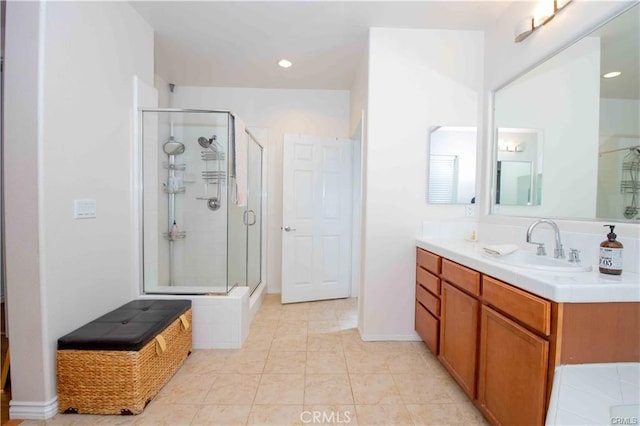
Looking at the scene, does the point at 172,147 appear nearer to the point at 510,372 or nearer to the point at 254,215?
the point at 254,215

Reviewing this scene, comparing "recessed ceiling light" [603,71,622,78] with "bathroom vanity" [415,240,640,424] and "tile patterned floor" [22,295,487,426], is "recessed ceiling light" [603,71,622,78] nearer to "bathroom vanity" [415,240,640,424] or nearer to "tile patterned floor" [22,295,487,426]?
"bathroom vanity" [415,240,640,424]

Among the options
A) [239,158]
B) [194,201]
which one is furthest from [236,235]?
[239,158]

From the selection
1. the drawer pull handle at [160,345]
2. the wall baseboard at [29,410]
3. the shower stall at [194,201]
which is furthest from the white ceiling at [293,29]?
the wall baseboard at [29,410]

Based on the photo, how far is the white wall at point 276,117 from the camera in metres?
3.69

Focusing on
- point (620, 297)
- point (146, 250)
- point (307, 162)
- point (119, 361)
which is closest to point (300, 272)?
point (307, 162)

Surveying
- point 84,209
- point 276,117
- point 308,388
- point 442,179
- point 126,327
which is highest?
point 276,117

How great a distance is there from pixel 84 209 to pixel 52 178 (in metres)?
0.26

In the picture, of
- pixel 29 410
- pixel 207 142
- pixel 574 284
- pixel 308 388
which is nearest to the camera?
pixel 574 284

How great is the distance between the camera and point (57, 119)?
161 cm

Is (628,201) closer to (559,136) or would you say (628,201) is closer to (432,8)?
(559,136)

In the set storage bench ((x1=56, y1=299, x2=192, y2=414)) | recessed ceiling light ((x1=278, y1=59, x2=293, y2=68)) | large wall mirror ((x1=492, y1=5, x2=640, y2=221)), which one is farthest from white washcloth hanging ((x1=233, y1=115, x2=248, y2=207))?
large wall mirror ((x1=492, y1=5, x2=640, y2=221))

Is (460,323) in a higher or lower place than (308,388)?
higher

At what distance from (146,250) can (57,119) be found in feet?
3.84

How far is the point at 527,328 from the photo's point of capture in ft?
3.90
